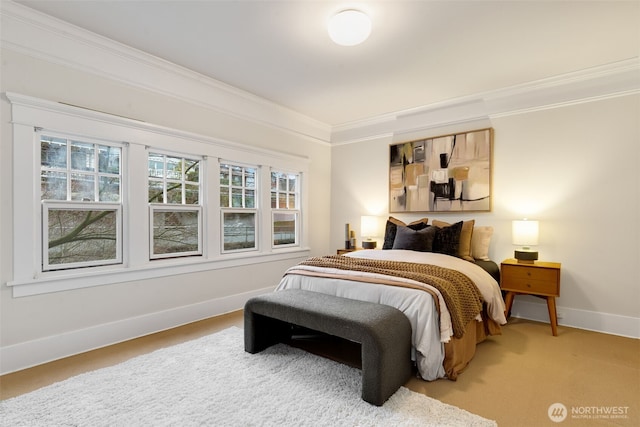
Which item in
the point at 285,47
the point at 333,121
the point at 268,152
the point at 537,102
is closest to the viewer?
the point at 285,47

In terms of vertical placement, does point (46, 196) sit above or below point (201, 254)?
above

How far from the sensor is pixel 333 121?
4.94 m

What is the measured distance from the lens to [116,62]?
2822 mm

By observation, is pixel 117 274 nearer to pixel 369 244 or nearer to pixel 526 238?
pixel 369 244

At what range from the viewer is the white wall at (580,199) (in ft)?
10.1

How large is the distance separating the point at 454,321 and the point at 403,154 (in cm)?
280

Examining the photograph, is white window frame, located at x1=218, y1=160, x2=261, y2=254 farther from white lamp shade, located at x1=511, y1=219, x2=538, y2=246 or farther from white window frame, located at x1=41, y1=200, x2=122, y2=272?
white lamp shade, located at x1=511, y1=219, x2=538, y2=246

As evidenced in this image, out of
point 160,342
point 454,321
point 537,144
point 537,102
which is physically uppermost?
point 537,102

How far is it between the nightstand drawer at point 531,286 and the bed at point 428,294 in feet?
0.70

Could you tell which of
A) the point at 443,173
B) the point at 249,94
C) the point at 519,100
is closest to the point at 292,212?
the point at 249,94

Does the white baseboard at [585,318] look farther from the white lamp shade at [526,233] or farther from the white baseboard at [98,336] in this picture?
the white baseboard at [98,336]

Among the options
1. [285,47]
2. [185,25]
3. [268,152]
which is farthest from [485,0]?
[268,152]

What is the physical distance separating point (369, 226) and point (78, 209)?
3.34 meters

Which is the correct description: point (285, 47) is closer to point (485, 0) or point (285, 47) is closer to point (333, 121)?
point (485, 0)
